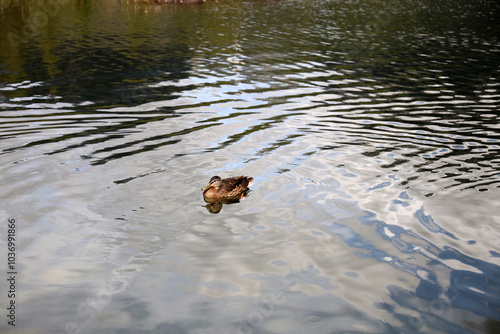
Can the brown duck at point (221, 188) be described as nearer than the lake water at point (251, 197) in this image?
No

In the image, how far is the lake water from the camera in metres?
7.24

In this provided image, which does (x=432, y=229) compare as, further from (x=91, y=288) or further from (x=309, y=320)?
(x=91, y=288)

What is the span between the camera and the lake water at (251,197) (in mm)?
7242

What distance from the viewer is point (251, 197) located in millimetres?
10703

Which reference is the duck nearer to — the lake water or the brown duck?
the brown duck

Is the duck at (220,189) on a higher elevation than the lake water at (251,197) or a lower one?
higher

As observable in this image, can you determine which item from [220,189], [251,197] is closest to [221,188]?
[220,189]

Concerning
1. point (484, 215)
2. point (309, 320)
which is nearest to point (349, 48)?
point (484, 215)

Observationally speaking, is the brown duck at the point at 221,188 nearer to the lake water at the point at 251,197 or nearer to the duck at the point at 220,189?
the duck at the point at 220,189

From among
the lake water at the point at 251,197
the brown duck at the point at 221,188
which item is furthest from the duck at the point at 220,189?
the lake water at the point at 251,197

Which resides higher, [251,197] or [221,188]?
[221,188]

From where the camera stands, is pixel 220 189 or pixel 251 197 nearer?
pixel 220 189

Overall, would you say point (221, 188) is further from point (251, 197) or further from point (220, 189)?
point (251, 197)

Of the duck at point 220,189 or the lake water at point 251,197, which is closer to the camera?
the lake water at point 251,197
